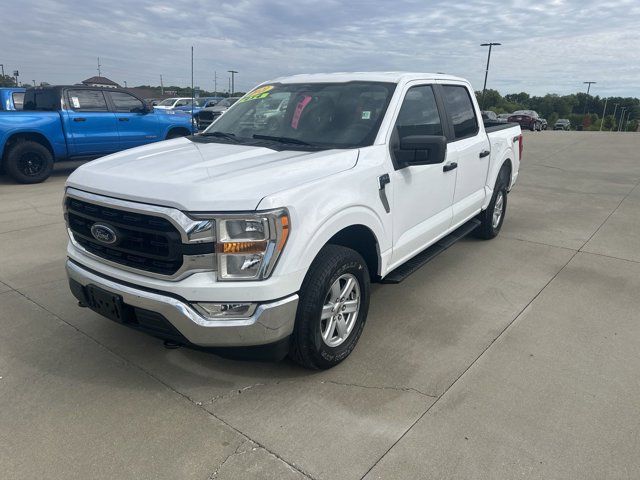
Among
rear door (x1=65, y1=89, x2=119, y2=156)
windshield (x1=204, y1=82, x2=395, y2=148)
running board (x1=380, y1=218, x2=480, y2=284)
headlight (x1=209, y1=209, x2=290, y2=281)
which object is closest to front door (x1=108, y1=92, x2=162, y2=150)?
rear door (x1=65, y1=89, x2=119, y2=156)

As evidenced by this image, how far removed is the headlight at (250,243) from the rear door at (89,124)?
327 inches

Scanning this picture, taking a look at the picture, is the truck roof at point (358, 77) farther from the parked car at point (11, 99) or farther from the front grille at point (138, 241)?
the parked car at point (11, 99)

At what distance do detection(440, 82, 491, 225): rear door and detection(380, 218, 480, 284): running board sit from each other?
160 millimetres

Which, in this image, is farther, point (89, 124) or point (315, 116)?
point (89, 124)

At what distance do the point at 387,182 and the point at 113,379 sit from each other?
2140 mm

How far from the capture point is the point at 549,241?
19.7 ft

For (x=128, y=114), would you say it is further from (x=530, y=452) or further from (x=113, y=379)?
(x=530, y=452)

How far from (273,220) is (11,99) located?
1038cm

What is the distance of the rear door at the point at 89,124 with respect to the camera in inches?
368

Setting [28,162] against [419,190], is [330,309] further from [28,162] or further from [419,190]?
[28,162]

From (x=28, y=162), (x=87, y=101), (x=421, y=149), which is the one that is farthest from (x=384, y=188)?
(x=87, y=101)

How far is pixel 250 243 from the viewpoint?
2.46 meters

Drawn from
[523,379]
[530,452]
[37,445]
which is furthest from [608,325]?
[37,445]

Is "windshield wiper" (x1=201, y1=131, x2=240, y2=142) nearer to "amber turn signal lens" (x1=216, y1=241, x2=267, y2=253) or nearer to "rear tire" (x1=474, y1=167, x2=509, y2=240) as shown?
"amber turn signal lens" (x1=216, y1=241, x2=267, y2=253)
